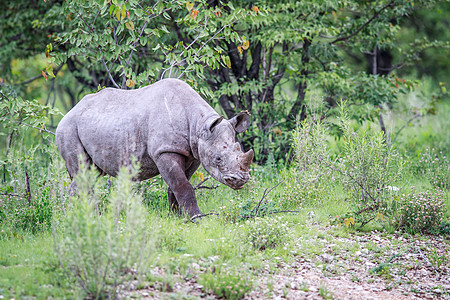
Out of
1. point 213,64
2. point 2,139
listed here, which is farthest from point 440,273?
point 2,139

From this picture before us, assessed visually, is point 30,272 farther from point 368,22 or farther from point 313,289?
point 368,22

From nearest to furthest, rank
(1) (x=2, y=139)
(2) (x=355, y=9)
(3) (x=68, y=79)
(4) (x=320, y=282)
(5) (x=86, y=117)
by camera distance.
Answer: (4) (x=320, y=282) < (5) (x=86, y=117) < (2) (x=355, y=9) < (3) (x=68, y=79) < (1) (x=2, y=139)

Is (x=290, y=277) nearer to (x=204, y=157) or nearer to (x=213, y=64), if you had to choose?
(x=204, y=157)

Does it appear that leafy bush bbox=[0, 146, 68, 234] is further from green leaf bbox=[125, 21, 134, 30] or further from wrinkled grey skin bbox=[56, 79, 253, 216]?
green leaf bbox=[125, 21, 134, 30]

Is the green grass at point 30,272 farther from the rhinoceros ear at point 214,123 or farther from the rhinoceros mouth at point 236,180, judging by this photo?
the rhinoceros ear at point 214,123

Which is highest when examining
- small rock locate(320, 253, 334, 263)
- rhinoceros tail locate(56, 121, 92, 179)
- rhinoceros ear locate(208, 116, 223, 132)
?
rhinoceros ear locate(208, 116, 223, 132)

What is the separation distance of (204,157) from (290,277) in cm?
184

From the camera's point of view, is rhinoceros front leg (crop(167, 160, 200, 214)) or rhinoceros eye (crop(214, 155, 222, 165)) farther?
rhinoceros front leg (crop(167, 160, 200, 214))

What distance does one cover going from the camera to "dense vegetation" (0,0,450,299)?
4.61 metres

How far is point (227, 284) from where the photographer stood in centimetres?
478

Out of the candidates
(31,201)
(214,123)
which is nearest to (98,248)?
(214,123)

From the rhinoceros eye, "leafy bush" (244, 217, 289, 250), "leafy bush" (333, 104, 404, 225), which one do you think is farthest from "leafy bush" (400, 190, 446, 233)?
the rhinoceros eye

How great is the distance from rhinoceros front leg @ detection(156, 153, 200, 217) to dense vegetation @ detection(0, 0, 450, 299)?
10.8 inches

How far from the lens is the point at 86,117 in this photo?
270 inches
